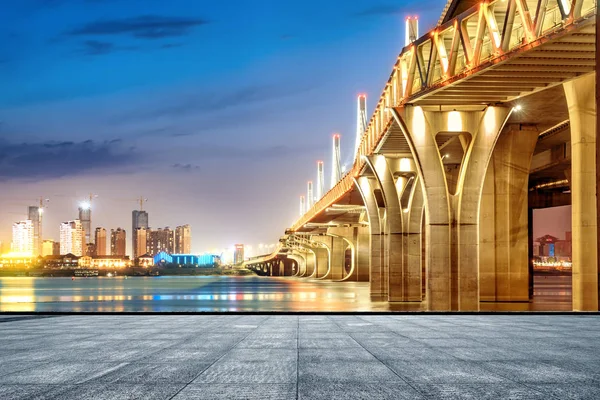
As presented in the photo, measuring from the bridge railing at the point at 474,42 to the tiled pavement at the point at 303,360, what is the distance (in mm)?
9441

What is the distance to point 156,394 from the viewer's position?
31.0ft

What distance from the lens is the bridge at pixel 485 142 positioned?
27.0 m

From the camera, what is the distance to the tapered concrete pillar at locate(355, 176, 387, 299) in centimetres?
6247

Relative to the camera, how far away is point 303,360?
12.7m

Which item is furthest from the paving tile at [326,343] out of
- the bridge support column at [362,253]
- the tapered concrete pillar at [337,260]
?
the tapered concrete pillar at [337,260]

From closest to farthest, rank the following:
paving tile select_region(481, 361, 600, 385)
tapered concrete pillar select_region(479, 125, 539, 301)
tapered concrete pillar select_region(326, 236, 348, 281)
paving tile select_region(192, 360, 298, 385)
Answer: paving tile select_region(481, 361, 600, 385) → paving tile select_region(192, 360, 298, 385) → tapered concrete pillar select_region(479, 125, 539, 301) → tapered concrete pillar select_region(326, 236, 348, 281)

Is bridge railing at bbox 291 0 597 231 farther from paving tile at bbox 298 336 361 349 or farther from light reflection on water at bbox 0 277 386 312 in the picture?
light reflection on water at bbox 0 277 386 312

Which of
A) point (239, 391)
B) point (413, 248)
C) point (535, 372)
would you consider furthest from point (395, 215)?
point (239, 391)

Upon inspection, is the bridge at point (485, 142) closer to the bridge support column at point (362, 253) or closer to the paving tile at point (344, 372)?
the paving tile at point (344, 372)

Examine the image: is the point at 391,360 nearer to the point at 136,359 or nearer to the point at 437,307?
the point at 136,359

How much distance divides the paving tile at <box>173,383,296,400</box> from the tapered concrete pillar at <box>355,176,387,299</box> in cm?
5253

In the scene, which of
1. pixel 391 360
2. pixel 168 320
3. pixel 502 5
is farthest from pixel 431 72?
pixel 391 360

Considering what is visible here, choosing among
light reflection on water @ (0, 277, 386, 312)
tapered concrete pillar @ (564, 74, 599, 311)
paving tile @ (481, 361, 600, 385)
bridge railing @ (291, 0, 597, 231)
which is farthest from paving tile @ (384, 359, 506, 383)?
light reflection on water @ (0, 277, 386, 312)

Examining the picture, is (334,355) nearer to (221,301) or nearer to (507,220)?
(507,220)
